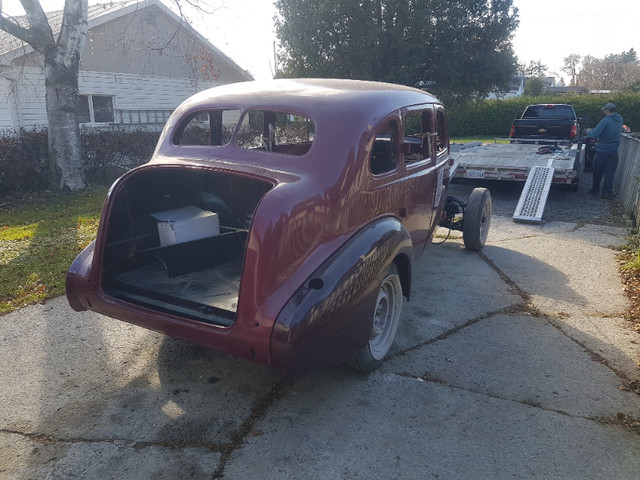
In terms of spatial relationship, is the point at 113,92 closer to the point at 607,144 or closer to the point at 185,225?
the point at 607,144

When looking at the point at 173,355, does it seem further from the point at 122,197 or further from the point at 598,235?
the point at 598,235

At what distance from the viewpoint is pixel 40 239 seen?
7027 millimetres

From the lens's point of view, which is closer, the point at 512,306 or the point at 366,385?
the point at 366,385

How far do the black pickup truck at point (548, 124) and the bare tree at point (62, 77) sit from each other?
11.7 metres

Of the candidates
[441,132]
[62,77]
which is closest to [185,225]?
[441,132]

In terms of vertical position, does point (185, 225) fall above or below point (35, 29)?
below

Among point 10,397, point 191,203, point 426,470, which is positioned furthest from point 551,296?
point 10,397

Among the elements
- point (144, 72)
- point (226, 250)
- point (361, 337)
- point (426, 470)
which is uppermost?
point (144, 72)

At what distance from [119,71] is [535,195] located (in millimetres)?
14614

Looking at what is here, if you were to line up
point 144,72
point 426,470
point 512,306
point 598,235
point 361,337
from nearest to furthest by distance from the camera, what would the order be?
point 426,470, point 361,337, point 512,306, point 598,235, point 144,72

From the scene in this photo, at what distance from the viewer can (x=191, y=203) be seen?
440 centimetres

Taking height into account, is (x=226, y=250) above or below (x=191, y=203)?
below

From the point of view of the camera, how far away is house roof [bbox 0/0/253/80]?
43.1ft

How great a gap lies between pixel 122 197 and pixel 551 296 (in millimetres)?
4251
